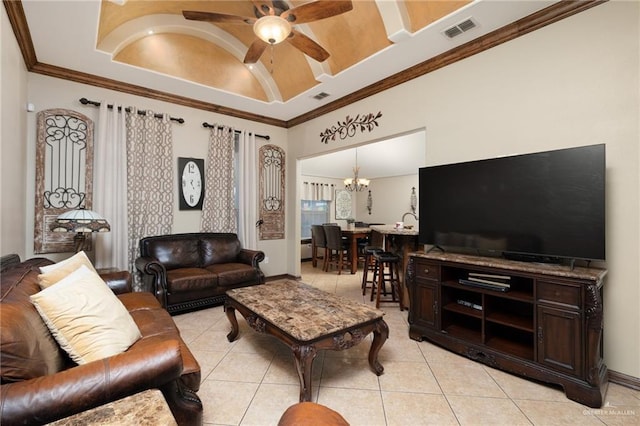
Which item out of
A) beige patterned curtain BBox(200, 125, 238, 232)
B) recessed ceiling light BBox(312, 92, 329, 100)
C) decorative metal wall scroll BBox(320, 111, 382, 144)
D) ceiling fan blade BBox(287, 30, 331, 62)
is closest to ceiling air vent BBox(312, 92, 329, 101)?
recessed ceiling light BBox(312, 92, 329, 100)

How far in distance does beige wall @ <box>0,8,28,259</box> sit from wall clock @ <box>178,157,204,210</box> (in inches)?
65.4

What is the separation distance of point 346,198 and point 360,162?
5.65 feet

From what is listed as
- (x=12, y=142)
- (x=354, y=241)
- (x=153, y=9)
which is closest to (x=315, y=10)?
(x=153, y=9)

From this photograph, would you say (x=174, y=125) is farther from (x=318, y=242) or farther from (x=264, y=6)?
(x=318, y=242)

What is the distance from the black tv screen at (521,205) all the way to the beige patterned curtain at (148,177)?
353 cm

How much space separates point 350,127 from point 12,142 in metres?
3.67

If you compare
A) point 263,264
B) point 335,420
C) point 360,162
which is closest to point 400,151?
point 360,162

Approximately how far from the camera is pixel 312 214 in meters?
8.53

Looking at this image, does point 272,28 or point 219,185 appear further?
point 219,185

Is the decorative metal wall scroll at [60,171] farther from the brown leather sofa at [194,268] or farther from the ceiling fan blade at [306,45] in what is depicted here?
the ceiling fan blade at [306,45]

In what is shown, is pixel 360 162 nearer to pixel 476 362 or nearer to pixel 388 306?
pixel 388 306

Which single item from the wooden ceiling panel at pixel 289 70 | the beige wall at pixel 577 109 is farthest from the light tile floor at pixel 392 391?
the wooden ceiling panel at pixel 289 70

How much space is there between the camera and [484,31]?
2738 mm

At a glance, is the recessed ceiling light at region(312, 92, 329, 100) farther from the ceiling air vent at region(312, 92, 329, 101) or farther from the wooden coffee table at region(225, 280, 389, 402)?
the wooden coffee table at region(225, 280, 389, 402)
